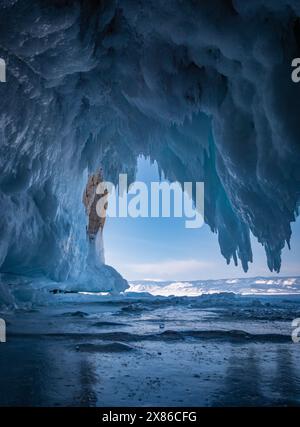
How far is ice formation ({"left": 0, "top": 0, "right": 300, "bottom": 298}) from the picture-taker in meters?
5.97

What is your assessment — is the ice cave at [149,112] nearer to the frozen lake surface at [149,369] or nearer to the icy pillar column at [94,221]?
the frozen lake surface at [149,369]

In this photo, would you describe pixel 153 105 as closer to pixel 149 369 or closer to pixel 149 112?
pixel 149 112

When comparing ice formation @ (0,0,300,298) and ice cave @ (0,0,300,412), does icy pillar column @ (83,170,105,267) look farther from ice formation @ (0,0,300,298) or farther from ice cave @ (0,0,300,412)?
ice formation @ (0,0,300,298)

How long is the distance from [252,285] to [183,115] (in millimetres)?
41084

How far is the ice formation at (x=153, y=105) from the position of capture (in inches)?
235

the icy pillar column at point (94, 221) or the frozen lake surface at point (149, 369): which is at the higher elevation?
the icy pillar column at point (94, 221)

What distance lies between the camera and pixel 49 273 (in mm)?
13375

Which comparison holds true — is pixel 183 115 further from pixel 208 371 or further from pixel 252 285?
→ pixel 252 285

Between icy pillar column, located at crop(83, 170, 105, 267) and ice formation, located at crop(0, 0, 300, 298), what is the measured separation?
10.1 m

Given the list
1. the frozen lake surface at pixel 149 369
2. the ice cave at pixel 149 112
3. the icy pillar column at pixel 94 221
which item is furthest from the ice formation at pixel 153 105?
the icy pillar column at pixel 94 221

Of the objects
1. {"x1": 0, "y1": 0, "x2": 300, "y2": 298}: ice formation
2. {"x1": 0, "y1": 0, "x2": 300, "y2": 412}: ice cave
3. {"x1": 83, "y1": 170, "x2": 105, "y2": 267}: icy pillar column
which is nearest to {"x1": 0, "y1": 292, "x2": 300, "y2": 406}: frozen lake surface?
{"x1": 0, "y1": 0, "x2": 300, "y2": 412}: ice cave

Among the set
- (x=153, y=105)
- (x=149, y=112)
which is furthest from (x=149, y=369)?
(x=149, y=112)

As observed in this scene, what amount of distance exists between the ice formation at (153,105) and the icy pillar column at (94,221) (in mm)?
10142
